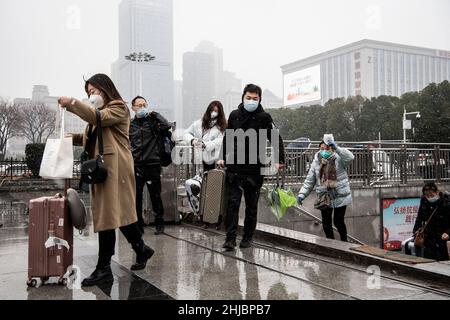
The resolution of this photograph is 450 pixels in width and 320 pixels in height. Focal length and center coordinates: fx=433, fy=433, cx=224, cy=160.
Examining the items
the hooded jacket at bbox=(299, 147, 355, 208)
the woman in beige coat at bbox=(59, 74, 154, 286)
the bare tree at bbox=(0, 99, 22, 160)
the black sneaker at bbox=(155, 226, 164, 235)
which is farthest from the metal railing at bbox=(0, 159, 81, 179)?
the bare tree at bbox=(0, 99, 22, 160)

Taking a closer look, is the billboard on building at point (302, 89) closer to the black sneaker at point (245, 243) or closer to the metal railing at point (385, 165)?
the metal railing at point (385, 165)

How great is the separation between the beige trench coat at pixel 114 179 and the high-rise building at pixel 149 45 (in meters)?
23.7

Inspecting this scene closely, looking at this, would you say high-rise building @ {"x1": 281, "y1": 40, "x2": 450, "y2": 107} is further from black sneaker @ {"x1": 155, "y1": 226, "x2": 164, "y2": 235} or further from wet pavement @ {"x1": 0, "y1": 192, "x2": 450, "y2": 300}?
wet pavement @ {"x1": 0, "y1": 192, "x2": 450, "y2": 300}

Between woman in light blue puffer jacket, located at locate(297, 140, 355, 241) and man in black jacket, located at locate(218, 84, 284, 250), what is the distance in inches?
73.6

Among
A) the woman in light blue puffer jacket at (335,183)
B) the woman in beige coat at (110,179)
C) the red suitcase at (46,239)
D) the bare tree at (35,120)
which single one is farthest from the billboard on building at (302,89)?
the red suitcase at (46,239)

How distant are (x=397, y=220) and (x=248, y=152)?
7.68 metres

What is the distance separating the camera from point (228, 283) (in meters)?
3.78

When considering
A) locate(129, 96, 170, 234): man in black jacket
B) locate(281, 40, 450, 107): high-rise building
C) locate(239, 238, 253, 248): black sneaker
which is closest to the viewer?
locate(239, 238, 253, 248): black sneaker

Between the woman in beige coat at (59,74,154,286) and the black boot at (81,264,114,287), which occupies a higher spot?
the woman in beige coat at (59,74,154,286)

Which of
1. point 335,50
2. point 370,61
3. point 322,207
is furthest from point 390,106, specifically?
point 322,207

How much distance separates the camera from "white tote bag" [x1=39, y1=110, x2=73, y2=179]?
140 inches

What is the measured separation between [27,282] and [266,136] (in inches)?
114

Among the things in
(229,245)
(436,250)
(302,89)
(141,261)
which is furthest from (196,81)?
(302,89)
